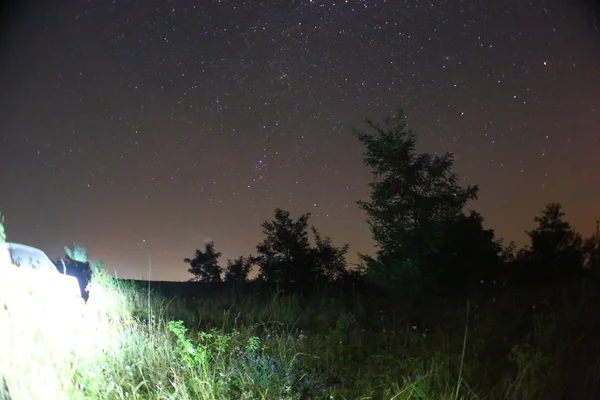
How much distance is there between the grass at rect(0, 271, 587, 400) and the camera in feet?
11.7

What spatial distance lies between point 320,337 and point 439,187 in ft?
16.2

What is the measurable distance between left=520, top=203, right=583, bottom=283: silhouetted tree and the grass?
14.4 feet

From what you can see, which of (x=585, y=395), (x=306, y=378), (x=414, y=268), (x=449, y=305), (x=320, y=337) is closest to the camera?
(x=585, y=395)

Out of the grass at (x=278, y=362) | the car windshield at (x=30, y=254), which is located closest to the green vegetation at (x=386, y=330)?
the grass at (x=278, y=362)

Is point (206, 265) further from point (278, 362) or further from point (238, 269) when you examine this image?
point (278, 362)

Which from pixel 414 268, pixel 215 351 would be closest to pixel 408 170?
pixel 414 268

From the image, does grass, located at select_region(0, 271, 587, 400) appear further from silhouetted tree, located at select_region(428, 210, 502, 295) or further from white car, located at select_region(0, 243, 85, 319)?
silhouetted tree, located at select_region(428, 210, 502, 295)

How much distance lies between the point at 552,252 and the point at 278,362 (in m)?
8.36

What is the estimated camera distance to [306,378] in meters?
4.32

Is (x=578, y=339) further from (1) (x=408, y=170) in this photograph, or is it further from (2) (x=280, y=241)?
(2) (x=280, y=241)

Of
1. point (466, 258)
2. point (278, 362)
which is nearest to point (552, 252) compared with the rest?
point (466, 258)

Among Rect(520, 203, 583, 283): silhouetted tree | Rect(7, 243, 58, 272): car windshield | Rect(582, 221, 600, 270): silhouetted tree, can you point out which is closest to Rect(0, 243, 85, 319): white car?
Rect(7, 243, 58, 272): car windshield

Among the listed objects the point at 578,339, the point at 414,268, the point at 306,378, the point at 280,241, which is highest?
the point at 280,241

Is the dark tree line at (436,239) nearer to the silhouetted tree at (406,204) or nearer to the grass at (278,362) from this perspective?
the silhouetted tree at (406,204)
